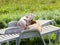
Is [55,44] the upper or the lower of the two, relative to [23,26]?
lower

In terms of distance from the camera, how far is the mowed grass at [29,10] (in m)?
10.1

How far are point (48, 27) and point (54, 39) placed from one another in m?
0.45

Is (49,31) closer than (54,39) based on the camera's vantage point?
Yes

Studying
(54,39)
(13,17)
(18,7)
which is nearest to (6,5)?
(18,7)

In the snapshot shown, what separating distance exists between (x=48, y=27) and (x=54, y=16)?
2.55m

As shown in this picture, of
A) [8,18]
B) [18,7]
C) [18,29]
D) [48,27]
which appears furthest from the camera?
[18,7]

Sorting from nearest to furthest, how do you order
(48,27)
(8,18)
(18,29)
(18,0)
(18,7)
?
(18,29), (48,27), (8,18), (18,7), (18,0)

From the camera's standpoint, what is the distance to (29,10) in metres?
12.7

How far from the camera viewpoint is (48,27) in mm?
7941

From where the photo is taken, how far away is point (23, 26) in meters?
7.45

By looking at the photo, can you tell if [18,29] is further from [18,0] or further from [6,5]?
[18,0]

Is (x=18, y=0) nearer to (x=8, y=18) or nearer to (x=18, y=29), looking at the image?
(x=8, y=18)

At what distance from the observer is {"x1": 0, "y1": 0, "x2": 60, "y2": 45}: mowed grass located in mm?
10109

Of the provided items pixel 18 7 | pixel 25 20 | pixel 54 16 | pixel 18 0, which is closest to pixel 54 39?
pixel 25 20
